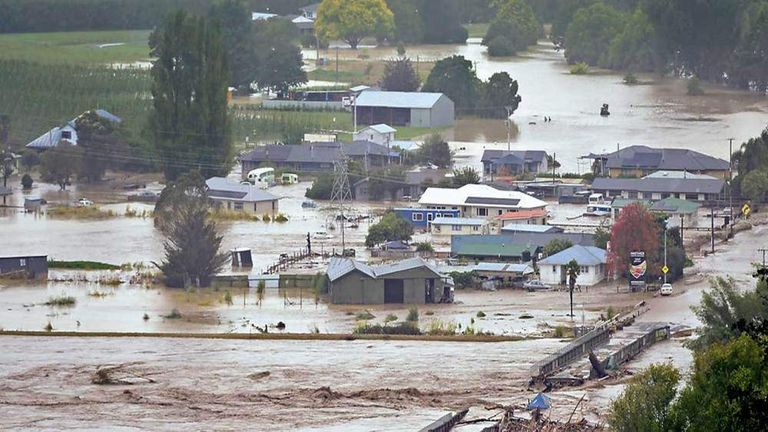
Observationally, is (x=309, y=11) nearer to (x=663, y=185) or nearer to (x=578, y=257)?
(x=663, y=185)

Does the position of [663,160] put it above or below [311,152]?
below

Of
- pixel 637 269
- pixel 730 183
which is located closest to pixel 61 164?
pixel 730 183

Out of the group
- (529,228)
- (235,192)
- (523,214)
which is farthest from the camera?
(235,192)

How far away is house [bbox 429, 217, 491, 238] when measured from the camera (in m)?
27.6

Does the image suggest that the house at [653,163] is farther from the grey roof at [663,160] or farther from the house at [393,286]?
the house at [393,286]

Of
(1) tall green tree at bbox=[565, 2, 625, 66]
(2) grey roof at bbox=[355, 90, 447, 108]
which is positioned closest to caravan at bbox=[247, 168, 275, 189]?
(2) grey roof at bbox=[355, 90, 447, 108]

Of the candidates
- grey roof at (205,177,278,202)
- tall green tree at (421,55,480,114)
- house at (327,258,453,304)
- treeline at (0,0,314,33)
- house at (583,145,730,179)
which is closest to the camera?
house at (327,258,453,304)

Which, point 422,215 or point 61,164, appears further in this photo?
point 61,164

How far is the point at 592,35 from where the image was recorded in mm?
51375

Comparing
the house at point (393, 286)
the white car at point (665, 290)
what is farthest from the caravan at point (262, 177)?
the white car at point (665, 290)

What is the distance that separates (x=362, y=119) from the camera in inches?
1586

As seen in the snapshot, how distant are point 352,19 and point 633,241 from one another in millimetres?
30205

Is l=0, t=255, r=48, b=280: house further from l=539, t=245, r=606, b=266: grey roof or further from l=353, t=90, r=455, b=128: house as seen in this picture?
l=353, t=90, r=455, b=128: house

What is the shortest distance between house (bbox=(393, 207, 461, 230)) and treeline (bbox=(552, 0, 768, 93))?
1783 centimetres
